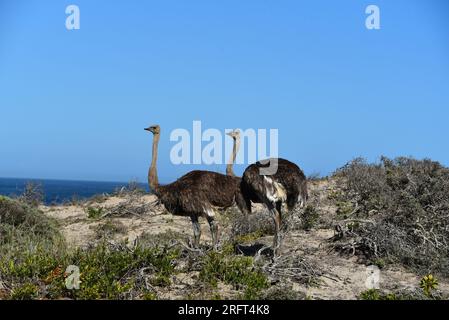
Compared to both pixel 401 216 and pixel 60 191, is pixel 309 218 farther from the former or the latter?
pixel 60 191

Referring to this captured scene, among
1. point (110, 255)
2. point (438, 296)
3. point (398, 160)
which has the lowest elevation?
point (438, 296)

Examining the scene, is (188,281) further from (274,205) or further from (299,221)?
(299,221)

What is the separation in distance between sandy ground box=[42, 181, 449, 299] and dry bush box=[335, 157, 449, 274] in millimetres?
261

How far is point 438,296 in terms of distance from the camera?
6.77 meters

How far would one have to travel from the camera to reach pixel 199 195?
8.41 metres

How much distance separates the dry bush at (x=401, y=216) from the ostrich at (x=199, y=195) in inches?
66.1

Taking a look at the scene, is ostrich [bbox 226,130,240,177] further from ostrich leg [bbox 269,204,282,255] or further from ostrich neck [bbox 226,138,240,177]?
ostrich leg [bbox 269,204,282,255]

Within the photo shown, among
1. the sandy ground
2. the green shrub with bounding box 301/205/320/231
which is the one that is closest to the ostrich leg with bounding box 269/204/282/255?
the sandy ground

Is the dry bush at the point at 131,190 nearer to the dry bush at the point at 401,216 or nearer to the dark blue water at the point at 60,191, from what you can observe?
the dark blue water at the point at 60,191

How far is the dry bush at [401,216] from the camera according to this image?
8227mm

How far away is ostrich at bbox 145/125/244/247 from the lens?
8398mm
